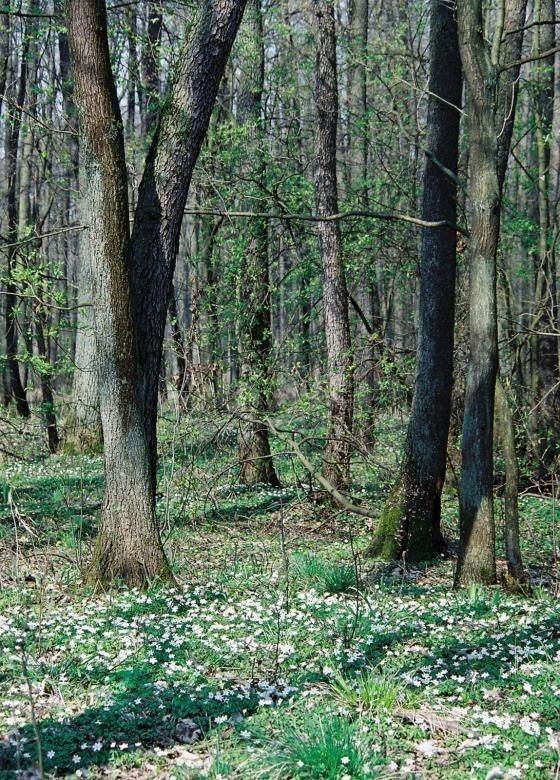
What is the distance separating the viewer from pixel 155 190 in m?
6.70

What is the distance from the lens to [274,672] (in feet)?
16.1

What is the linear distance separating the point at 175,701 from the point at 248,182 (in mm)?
9176

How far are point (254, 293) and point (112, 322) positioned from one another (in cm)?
634

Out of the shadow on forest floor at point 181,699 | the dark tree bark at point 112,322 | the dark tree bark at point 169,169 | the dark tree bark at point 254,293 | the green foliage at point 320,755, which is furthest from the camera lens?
the dark tree bark at point 254,293

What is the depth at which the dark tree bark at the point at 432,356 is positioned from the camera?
8.48 metres

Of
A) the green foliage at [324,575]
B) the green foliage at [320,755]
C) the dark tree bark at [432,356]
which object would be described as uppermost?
the dark tree bark at [432,356]

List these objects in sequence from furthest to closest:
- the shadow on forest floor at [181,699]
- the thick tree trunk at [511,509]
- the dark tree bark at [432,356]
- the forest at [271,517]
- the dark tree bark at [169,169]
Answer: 1. the dark tree bark at [432,356]
2. the thick tree trunk at [511,509]
3. the dark tree bark at [169,169]
4. the forest at [271,517]
5. the shadow on forest floor at [181,699]

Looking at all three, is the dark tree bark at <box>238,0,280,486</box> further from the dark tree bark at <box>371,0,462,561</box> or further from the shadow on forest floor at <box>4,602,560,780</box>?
the shadow on forest floor at <box>4,602,560,780</box>

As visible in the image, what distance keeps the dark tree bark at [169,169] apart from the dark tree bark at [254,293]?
477cm

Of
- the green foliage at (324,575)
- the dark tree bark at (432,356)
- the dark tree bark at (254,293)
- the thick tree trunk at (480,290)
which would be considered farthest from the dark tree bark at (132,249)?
the dark tree bark at (254,293)

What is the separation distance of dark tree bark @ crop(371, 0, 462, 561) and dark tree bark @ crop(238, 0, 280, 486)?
3494mm

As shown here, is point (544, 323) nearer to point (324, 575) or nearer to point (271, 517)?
point (271, 517)

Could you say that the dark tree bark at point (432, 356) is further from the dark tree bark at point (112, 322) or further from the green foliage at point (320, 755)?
the green foliage at point (320, 755)

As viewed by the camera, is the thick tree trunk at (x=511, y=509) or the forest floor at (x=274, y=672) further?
the thick tree trunk at (x=511, y=509)
